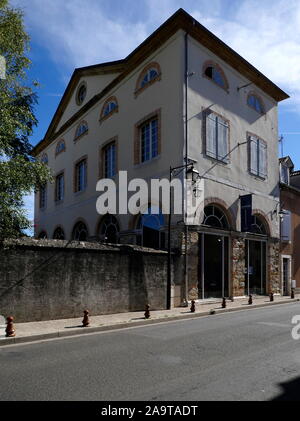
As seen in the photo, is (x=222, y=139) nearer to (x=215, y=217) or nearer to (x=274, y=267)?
(x=215, y=217)

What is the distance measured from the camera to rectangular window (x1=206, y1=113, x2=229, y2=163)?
18625 mm

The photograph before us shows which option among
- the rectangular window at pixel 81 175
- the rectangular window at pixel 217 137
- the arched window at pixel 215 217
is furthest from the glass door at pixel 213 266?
the rectangular window at pixel 81 175

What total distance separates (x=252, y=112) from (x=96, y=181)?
9.67 metres

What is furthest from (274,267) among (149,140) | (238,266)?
(149,140)

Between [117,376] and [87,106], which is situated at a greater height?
[87,106]

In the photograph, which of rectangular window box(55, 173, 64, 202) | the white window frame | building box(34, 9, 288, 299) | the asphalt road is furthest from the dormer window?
the asphalt road

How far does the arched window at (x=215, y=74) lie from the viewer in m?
19.1

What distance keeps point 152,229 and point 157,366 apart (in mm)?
12099

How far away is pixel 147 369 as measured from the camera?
6.30m

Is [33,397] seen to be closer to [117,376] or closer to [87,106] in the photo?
[117,376]

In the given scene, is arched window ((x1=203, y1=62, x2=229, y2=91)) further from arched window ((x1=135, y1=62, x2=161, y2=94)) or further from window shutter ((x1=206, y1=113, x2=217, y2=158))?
arched window ((x1=135, y1=62, x2=161, y2=94))

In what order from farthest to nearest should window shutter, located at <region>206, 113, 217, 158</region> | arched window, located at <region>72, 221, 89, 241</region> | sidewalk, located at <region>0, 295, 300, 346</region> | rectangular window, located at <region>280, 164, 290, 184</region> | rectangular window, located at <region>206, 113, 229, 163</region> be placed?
arched window, located at <region>72, 221, 89, 241</region>
rectangular window, located at <region>280, 164, 290, 184</region>
rectangular window, located at <region>206, 113, 229, 163</region>
window shutter, located at <region>206, 113, 217, 158</region>
sidewalk, located at <region>0, 295, 300, 346</region>

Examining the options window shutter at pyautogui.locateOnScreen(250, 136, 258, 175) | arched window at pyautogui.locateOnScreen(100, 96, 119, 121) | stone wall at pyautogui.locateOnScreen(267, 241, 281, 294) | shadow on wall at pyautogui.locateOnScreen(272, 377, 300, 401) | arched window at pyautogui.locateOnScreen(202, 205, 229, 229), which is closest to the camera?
shadow on wall at pyautogui.locateOnScreen(272, 377, 300, 401)
